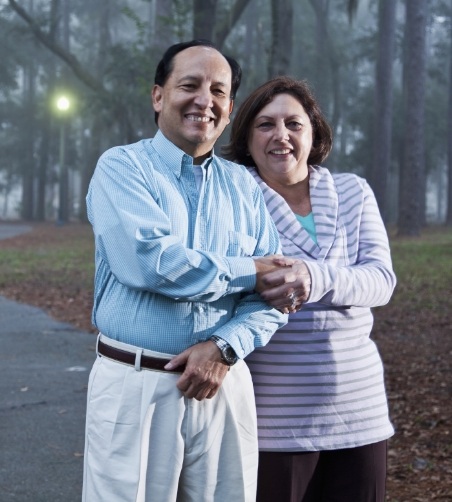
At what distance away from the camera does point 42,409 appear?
7.39m

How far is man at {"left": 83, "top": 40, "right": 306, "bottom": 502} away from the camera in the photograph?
293cm

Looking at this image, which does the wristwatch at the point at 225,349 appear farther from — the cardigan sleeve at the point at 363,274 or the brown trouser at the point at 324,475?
the brown trouser at the point at 324,475

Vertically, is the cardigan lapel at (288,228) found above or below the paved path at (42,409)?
above

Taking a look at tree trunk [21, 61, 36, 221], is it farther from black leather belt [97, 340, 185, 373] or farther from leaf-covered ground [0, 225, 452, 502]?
black leather belt [97, 340, 185, 373]

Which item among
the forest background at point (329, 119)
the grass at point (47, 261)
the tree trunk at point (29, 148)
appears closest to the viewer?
the forest background at point (329, 119)

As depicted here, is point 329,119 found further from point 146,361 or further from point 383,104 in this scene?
point 383,104

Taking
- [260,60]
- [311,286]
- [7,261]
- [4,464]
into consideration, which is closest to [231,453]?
[311,286]

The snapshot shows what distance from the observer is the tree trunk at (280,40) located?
1891cm

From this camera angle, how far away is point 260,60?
174 ft

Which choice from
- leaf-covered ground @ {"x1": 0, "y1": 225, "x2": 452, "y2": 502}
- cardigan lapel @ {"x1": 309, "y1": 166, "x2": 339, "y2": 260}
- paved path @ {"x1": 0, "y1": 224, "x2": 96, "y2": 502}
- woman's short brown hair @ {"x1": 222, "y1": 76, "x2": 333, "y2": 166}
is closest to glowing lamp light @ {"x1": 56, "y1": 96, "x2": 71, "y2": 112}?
leaf-covered ground @ {"x1": 0, "y1": 225, "x2": 452, "y2": 502}

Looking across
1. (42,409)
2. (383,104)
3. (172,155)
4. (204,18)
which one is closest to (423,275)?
(204,18)

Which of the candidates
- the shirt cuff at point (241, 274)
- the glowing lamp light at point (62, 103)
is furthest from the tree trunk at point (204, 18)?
the glowing lamp light at point (62, 103)

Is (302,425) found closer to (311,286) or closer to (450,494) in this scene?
(311,286)

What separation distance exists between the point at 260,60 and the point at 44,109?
1340cm
